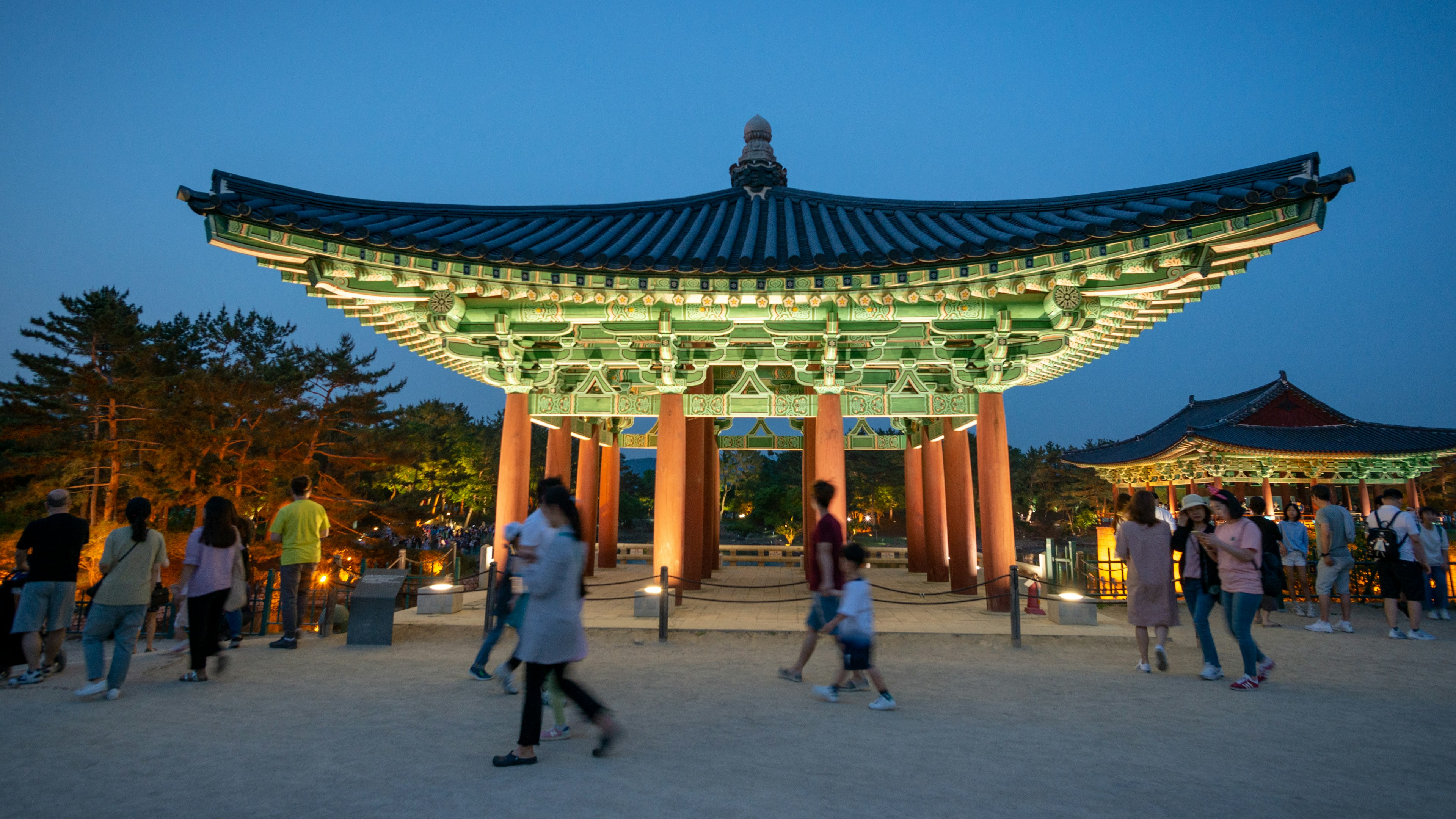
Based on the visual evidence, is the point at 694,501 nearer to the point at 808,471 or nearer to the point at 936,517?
the point at 808,471

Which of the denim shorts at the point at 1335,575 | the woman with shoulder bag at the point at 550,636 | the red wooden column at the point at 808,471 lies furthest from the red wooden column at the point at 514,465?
the denim shorts at the point at 1335,575

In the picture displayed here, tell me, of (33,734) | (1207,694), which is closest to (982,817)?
(1207,694)

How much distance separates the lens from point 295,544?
7.25 metres

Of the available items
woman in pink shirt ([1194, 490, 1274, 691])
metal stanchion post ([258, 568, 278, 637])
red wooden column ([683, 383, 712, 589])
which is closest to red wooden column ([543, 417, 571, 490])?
red wooden column ([683, 383, 712, 589])

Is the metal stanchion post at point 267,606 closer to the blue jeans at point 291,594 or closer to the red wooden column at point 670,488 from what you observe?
the blue jeans at point 291,594

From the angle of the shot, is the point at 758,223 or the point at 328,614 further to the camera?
the point at 758,223

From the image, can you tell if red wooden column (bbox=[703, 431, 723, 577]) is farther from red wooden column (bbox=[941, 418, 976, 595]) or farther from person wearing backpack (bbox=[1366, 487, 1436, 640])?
person wearing backpack (bbox=[1366, 487, 1436, 640])

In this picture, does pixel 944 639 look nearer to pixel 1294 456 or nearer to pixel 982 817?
pixel 982 817

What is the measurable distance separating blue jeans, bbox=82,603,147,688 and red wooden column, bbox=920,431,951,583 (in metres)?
11.8

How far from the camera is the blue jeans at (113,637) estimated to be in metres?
5.31

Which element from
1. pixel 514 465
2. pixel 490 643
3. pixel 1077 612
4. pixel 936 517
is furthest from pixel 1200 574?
pixel 514 465

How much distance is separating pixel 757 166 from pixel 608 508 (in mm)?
8238

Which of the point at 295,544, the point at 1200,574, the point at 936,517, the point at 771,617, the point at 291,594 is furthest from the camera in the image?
the point at 936,517

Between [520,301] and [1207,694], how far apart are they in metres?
9.07
